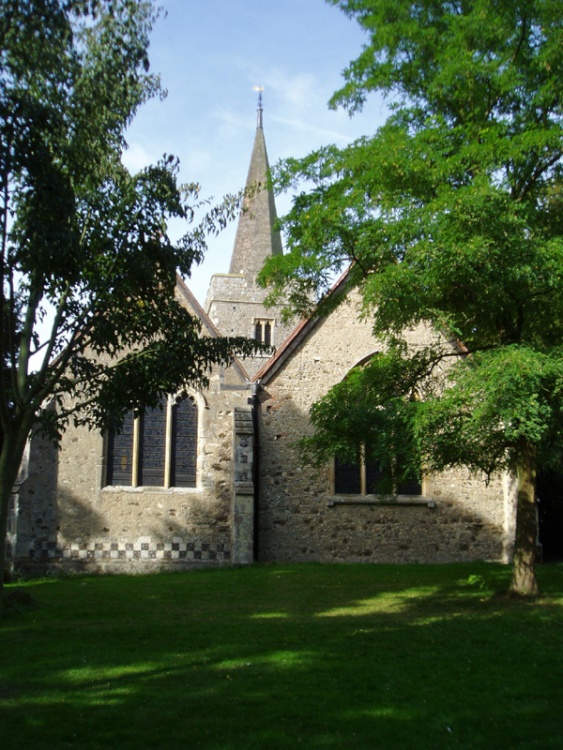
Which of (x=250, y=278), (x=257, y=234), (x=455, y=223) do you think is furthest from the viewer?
(x=250, y=278)

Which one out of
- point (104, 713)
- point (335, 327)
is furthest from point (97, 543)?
point (104, 713)

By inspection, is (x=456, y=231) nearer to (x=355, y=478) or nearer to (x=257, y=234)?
(x=355, y=478)

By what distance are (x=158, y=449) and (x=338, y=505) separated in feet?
14.8

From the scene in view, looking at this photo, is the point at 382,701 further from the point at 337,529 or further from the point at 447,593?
the point at 337,529

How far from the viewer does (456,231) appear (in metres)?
10.8

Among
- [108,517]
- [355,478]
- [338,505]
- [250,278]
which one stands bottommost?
[108,517]

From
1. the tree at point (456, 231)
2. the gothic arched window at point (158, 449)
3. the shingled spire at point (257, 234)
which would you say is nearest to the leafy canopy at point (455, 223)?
the tree at point (456, 231)

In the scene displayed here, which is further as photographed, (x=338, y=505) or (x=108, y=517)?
(x=338, y=505)

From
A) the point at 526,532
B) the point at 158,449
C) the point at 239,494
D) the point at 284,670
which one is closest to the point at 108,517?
the point at 158,449

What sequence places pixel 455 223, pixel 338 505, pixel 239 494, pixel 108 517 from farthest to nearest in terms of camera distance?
pixel 338 505 < pixel 108 517 < pixel 239 494 < pixel 455 223

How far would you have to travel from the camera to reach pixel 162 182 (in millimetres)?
9164

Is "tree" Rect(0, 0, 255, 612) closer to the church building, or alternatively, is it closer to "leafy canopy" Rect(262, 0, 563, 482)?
"leafy canopy" Rect(262, 0, 563, 482)

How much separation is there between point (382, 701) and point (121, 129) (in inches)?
272

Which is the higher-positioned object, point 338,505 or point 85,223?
point 85,223
